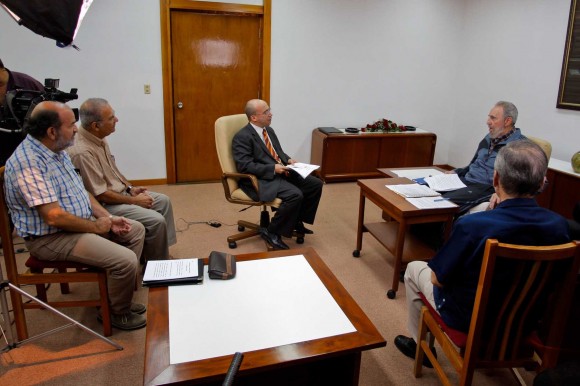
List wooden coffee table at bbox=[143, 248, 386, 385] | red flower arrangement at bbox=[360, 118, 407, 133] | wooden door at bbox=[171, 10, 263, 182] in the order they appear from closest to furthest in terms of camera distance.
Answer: wooden coffee table at bbox=[143, 248, 386, 385] → wooden door at bbox=[171, 10, 263, 182] → red flower arrangement at bbox=[360, 118, 407, 133]

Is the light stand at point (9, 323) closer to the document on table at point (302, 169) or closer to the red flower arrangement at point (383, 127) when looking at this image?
the document on table at point (302, 169)

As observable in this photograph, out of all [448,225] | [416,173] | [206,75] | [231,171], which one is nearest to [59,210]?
[231,171]

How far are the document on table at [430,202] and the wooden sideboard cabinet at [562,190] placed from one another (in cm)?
148

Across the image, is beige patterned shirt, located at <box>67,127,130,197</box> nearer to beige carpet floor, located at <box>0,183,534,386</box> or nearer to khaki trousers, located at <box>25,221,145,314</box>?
khaki trousers, located at <box>25,221,145,314</box>

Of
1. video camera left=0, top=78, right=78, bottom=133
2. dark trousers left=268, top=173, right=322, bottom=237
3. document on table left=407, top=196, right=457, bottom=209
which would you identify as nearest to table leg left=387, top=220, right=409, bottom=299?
document on table left=407, top=196, right=457, bottom=209

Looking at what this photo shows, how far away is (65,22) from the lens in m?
2.48

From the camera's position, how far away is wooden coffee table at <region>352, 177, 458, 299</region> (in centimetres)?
251

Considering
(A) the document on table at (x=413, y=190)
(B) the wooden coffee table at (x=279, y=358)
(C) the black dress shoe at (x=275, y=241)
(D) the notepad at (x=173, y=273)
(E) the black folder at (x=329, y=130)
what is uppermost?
(E) the black folder at (x=329, y=130)

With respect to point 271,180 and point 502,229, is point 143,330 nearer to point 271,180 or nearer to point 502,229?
point 271,180

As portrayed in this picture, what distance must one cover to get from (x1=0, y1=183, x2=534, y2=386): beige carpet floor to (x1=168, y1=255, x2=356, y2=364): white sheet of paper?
21.9 inches

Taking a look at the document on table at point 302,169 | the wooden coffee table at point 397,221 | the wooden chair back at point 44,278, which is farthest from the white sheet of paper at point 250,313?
the document on table at point 302,169

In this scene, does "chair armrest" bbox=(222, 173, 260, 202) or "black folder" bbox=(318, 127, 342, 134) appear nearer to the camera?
"chair armrest" bbox=(222, 173, 260, 202)

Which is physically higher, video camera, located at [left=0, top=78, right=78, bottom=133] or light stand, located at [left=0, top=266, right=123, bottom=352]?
video camera, located at [left=0, top=78, right=78, bottom=133]

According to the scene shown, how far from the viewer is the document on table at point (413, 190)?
2.74 meters
